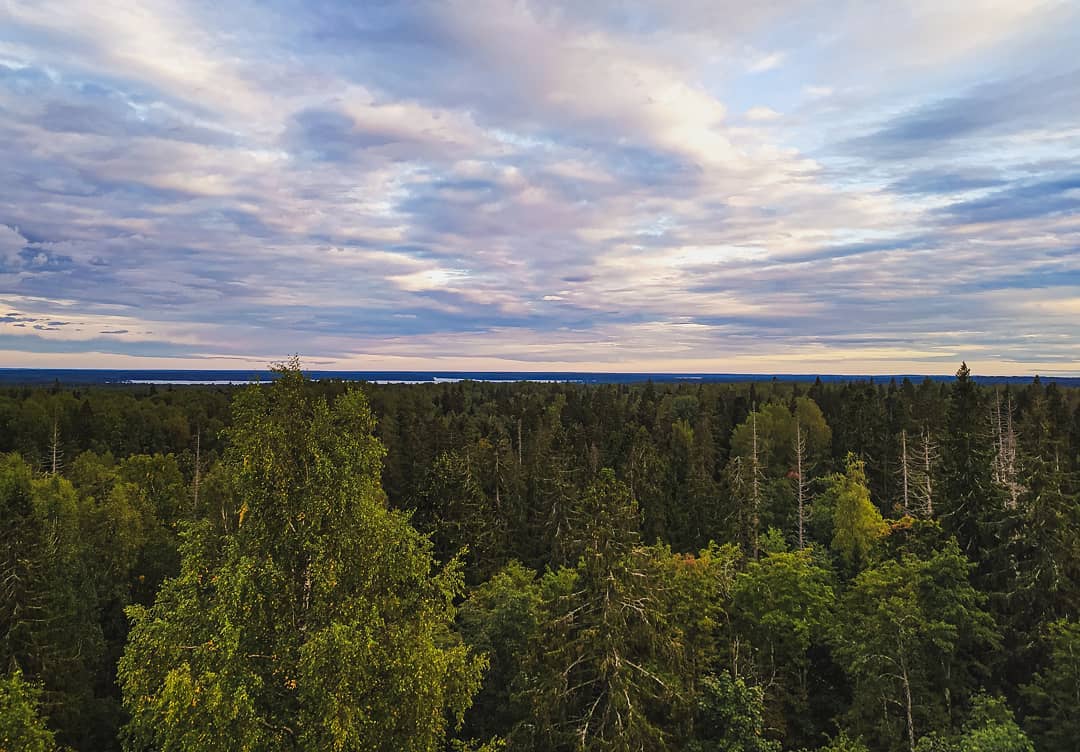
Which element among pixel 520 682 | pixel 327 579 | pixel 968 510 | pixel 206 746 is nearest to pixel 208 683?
pixel 206 746

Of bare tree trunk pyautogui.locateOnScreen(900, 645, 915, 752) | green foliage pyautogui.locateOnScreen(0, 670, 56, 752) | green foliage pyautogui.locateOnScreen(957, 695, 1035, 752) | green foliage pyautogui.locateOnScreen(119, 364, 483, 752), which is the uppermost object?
green foliage pyautogui.locateOnScreen(119, 364, 483, 752)

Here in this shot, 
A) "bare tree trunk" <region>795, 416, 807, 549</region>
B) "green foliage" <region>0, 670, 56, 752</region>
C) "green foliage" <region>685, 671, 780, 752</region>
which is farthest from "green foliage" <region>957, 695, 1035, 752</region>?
"bare tree trunk" <region>795, 416, 807, 549</region>

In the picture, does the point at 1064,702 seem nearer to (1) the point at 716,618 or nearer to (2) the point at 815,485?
(1) the point at 716,618

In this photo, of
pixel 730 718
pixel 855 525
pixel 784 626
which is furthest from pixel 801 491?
pixel 730 718

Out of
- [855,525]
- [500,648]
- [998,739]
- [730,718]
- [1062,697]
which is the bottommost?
[500,648]

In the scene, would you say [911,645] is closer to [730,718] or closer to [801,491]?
[730,718]

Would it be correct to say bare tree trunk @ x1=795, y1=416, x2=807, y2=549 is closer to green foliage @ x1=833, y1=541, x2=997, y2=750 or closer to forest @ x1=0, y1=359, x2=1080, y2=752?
forest @ x1=0, y1=359, x2=1080, y2=752
